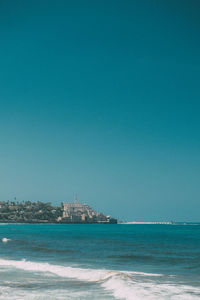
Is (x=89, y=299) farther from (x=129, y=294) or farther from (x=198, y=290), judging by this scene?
(x=198, y=290)

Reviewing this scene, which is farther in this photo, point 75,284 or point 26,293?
point 75,284

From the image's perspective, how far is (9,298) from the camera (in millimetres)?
16359

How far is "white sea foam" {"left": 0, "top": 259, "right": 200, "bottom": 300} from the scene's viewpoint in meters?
17.4

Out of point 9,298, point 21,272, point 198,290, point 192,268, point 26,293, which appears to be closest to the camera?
point 9,298

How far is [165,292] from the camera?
18172 mm

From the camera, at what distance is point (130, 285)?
1994 cm

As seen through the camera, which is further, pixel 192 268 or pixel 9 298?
pixel 192 268

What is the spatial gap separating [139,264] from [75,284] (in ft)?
38.1

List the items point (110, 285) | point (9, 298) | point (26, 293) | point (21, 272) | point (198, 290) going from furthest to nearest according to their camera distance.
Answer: point (21, 272) → point (110, 285) → point (198, 290) → point (26, 293) → point (9, 298)

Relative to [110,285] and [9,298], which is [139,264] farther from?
[9,298]

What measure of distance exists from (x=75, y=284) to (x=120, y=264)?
36.8 feet

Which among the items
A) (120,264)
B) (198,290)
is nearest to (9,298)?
(198,290)

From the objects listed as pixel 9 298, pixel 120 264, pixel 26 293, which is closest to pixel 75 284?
pixel 26 293

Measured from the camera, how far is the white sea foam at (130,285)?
17375 millimetres
